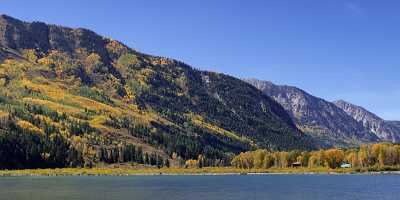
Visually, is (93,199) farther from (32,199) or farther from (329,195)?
(329,195)

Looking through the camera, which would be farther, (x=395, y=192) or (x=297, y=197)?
(x=395, y=192)

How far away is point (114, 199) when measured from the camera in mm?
110625

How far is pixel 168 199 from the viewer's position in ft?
361

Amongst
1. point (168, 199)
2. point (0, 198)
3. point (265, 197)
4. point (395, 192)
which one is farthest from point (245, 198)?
point (0, 198)

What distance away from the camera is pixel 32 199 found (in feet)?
356

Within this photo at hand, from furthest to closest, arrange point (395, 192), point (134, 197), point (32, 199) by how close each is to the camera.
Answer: point (395, 192) < point (134, 197) < point (32, 199)

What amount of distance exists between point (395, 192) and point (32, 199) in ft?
243

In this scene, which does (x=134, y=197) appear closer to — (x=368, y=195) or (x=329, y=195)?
(x=329, y=195)

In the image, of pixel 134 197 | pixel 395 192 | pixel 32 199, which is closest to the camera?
pixel 32 199

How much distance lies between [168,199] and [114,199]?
10305 millimetres

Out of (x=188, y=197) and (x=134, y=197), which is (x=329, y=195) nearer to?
(x=188, y=197)

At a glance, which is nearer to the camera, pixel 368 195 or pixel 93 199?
pixel 93 199

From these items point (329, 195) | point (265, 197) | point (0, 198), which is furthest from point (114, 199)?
point (329, 195)

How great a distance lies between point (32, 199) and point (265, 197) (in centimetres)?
4466
